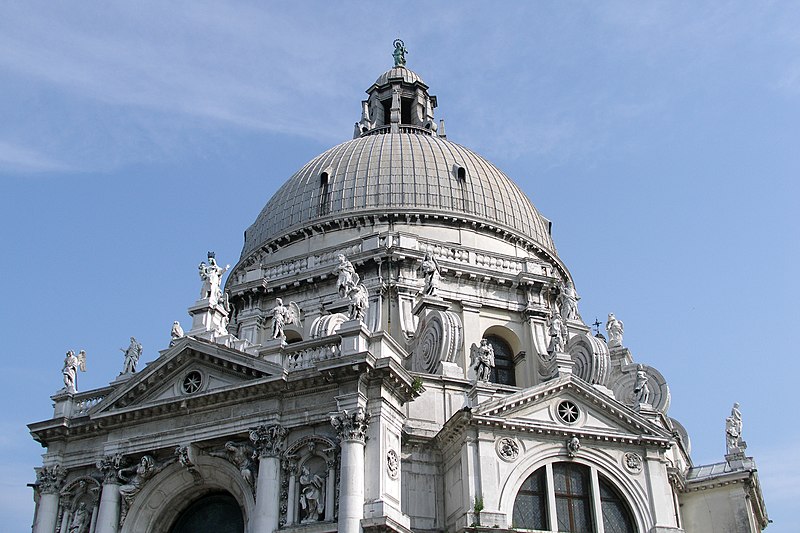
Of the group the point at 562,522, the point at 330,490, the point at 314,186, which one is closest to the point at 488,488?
the point at 562,522

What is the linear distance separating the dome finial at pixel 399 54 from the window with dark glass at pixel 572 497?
35166 mm

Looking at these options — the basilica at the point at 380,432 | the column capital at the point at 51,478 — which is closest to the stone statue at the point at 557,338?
the basilica at the point at 380,432

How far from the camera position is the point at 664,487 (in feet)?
96.4

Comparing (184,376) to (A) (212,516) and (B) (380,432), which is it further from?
(B) (380,432)

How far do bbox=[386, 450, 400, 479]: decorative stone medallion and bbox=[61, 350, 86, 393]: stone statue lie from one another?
12.6 m

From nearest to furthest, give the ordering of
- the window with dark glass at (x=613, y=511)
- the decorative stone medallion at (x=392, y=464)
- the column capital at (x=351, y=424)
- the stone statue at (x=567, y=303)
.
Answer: the column capital at (x=351, y=424) → the decorative stone medallion at (x=392, y=464) → the window with dark glass at (x=613, y=511) → the stone statue at (x=567, y=303)

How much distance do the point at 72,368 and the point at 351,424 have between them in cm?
1261

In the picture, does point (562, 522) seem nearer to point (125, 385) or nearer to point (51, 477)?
point (125, 385)

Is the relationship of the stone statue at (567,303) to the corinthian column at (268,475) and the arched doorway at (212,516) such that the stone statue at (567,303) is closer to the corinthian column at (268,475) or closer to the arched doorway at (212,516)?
the corinthian column at (268,475)

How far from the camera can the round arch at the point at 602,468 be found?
28547 millimetres

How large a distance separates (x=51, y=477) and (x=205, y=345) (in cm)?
722

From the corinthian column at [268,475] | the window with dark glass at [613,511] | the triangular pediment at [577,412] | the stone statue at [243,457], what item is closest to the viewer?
the corinthian column at [268,475]

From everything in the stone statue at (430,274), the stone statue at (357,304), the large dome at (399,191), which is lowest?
the stone statue at (357,304)

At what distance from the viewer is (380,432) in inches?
1069
